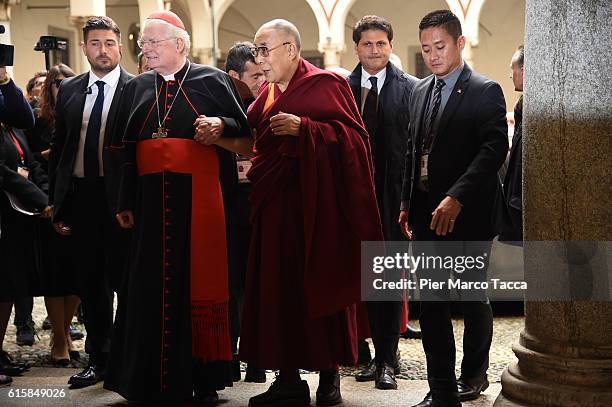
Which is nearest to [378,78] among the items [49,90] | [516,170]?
[516,170]

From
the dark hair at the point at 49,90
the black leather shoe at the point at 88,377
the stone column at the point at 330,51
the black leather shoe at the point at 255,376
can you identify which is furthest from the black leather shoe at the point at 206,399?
the stone column at the point at 330,51

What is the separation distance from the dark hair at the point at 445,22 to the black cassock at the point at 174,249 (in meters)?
1.02

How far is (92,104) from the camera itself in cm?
492

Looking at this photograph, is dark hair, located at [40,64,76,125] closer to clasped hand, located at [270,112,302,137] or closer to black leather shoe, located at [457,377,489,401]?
clasped hand, located at [270,112,302,137]

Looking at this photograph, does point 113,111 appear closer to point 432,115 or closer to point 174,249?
point 174,249

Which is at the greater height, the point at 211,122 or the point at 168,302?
the point at 211,122

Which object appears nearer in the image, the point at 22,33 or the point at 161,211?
the point at 161,211

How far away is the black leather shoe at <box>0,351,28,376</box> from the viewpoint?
5.11 metres

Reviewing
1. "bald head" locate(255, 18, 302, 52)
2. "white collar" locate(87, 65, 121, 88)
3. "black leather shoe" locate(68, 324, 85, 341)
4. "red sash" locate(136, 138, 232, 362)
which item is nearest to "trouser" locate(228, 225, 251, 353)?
"red sash" locate(136, 138, 232, 362)

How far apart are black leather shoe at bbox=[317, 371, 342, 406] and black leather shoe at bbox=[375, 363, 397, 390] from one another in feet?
1.19

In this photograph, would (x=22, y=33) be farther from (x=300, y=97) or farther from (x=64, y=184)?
(x=300, y=97)

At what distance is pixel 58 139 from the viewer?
4938 mm

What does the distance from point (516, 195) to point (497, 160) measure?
4.25ft

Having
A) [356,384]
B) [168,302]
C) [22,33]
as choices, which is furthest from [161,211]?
[22,33]
